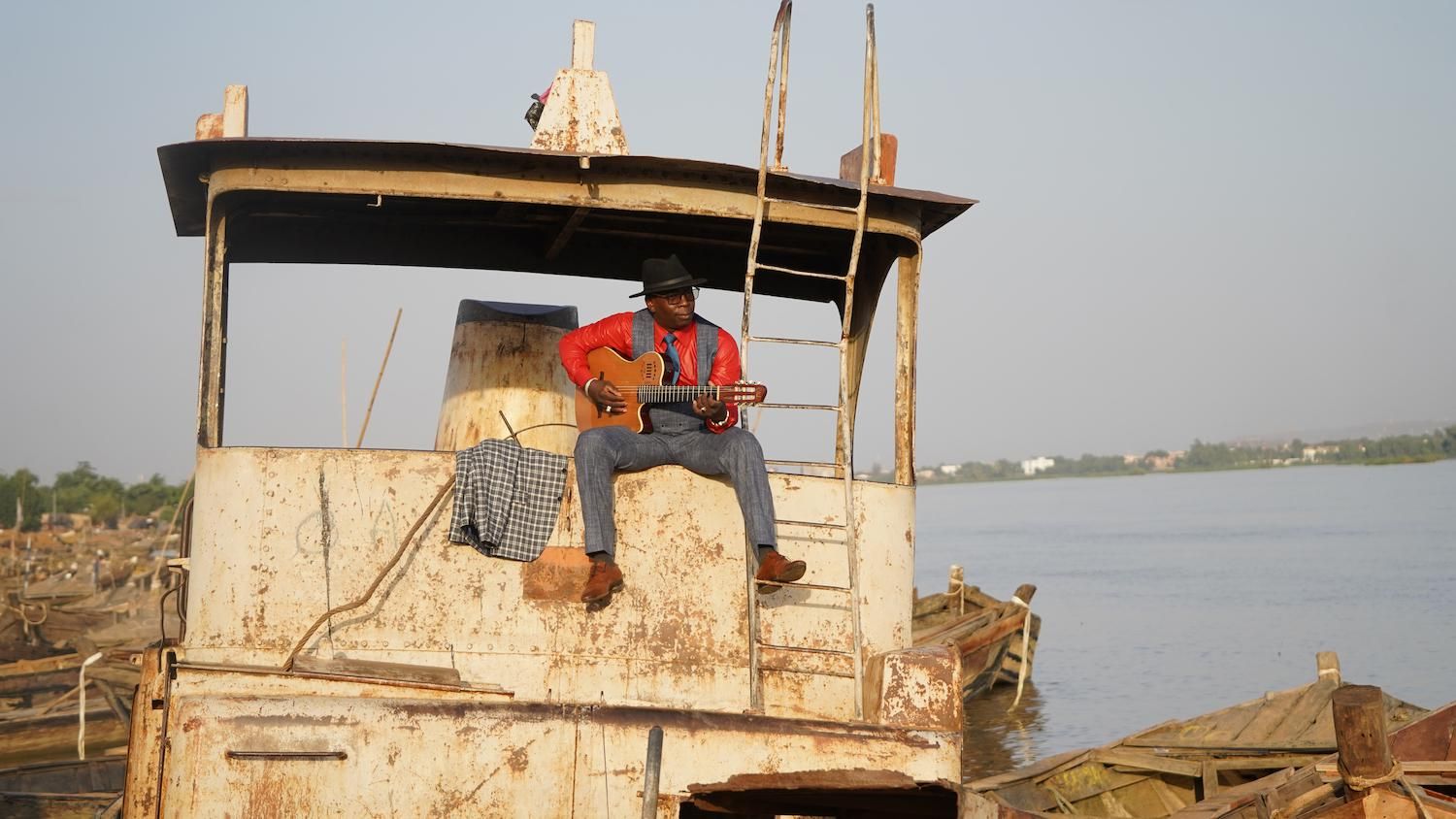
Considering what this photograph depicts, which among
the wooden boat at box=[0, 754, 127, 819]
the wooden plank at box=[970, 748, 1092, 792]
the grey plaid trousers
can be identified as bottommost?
the wooden boat at box=[0, 754, 127, 819]

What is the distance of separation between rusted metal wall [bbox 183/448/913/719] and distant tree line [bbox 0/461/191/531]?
62.8m

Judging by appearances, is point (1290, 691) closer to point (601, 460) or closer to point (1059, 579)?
point (601, 460)

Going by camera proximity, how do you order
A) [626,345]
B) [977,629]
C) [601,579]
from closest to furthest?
[601,579]
[626,345]
[977,629]

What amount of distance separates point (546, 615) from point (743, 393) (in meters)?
1.41

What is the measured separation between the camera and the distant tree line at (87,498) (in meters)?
64.2

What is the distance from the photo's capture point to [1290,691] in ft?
44.3

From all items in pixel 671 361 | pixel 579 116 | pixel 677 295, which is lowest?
pixel 671 361

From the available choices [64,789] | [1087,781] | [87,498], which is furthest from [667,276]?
[87,498]

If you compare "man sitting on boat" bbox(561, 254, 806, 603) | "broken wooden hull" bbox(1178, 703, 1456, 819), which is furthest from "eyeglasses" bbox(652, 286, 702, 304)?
"broken wooden hull" bbox(1178, 703, 1456, 819)

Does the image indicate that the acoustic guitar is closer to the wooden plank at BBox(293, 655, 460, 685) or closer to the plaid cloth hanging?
the plaid cloth hanging

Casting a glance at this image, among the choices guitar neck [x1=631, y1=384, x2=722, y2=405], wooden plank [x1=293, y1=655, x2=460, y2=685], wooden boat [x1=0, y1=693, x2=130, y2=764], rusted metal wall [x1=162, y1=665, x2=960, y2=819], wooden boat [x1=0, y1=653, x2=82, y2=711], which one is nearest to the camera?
rusted metal wall [x1=162, y1=665, x2=960, y2=819]

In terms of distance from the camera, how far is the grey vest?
267 inches

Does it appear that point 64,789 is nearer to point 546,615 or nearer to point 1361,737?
point 546,615

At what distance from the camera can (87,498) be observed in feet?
244
